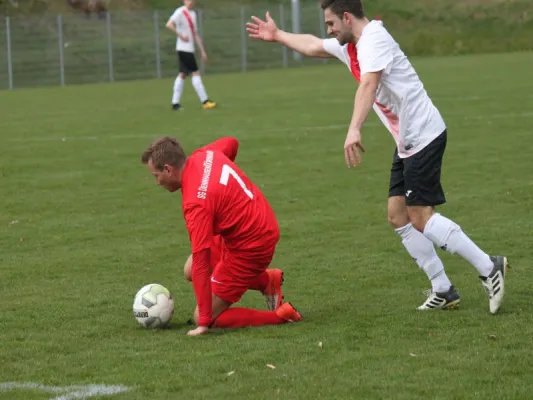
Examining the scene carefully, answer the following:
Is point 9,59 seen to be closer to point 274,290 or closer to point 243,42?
point 243,42

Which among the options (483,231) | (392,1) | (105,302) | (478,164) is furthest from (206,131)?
(392,1)

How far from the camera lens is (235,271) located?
694cm

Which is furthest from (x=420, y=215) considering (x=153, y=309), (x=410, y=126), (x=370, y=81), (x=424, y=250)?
(x=153, y=309)

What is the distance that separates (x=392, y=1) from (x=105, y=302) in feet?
150

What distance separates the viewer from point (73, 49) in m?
41.2

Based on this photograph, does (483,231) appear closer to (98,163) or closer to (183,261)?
(183,261)

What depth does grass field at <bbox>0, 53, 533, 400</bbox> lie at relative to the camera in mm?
5480

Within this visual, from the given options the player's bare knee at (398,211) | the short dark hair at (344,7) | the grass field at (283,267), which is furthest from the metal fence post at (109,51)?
the short dark hair at (344,7)

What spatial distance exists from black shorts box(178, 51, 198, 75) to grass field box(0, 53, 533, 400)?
3079 mm

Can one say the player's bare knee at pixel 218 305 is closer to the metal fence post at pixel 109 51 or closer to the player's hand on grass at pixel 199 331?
the player's hand on grass at pixel 199 331

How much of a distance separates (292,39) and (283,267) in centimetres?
200

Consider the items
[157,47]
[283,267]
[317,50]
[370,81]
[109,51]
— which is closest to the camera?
[370,81]

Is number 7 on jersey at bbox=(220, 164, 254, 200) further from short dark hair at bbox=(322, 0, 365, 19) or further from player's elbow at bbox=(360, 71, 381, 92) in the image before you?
short dark hair at bbox=(322, 0, 365, 19)

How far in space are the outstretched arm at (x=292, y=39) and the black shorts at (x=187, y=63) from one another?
52.3ft
